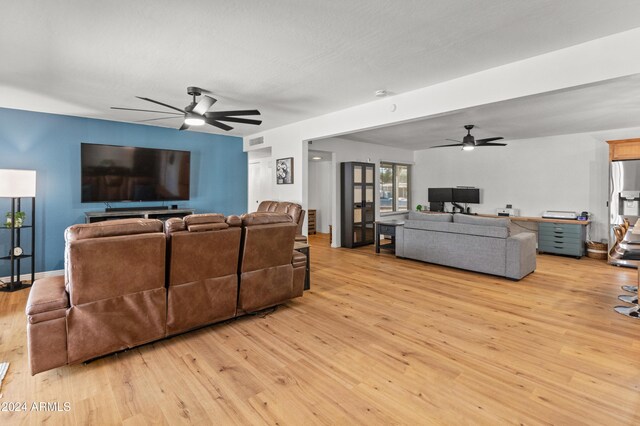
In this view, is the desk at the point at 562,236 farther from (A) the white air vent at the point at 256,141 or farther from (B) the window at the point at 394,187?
(A) the white air vent at the point at 256,141

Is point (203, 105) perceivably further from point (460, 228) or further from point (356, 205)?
point (356, 205)

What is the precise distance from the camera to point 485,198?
7.89m

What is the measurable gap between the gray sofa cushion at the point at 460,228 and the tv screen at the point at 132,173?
14.5ft

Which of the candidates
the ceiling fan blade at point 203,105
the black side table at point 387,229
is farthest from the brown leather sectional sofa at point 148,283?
the black side table at point 387,229

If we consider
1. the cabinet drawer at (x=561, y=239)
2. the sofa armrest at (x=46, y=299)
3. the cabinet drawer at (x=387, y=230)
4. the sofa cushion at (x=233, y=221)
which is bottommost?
the sofa armrest at (x=46, y=299)

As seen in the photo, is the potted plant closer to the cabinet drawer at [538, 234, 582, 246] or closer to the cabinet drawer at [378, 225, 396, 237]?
the cabinet drawer at [378, 225, 396, 237]

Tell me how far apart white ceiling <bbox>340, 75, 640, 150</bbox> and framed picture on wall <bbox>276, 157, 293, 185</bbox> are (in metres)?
1.79

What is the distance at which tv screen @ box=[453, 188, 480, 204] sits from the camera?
7902mm

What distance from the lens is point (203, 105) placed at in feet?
11.8

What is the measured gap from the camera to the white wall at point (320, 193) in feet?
30.7

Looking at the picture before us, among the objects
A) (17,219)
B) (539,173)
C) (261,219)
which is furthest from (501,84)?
(17,219)

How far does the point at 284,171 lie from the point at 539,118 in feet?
14.7

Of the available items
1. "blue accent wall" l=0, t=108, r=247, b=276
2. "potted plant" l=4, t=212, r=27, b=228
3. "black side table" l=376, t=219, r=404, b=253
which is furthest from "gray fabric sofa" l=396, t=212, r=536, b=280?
"potted plant" l=4, t=212, r=27, b=228

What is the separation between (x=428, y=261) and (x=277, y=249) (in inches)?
126
